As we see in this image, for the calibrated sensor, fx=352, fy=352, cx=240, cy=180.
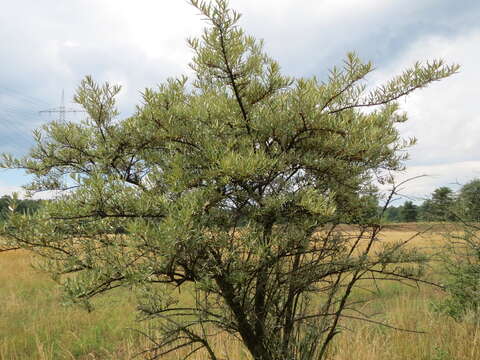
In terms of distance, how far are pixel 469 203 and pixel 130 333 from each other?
572cm

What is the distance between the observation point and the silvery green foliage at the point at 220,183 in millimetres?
1628

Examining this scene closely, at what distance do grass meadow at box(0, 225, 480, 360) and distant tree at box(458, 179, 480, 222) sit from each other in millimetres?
542

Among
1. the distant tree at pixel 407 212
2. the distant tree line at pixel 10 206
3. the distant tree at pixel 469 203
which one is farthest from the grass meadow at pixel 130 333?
the distant tree at pixel 469 203

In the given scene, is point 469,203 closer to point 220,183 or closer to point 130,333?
point 220,183

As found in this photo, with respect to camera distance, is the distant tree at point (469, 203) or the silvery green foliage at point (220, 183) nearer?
the silvery green foliage at point (220, 183)

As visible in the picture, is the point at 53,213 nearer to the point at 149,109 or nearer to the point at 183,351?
the point at 149,109

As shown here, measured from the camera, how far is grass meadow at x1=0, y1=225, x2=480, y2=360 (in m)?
3.89

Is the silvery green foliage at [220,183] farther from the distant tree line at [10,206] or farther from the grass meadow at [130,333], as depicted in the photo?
the grass meadow at [130,333]

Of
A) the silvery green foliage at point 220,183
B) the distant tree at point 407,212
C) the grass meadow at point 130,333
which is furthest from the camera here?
the grass meadow at point 130,333

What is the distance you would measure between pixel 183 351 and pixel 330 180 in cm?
324

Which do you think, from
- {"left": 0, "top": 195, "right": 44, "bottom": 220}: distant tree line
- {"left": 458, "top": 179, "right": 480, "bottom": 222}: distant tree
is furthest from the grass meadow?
{"left": 458, "top": 179, "right": 480, "bottom": 222}: distant tree

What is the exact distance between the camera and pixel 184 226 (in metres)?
1.41

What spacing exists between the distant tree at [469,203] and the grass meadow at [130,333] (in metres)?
0.54

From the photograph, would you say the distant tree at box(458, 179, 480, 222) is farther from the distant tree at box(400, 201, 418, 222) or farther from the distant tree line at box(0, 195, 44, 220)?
the distant tree line at box(0, 195, 44, 220)
